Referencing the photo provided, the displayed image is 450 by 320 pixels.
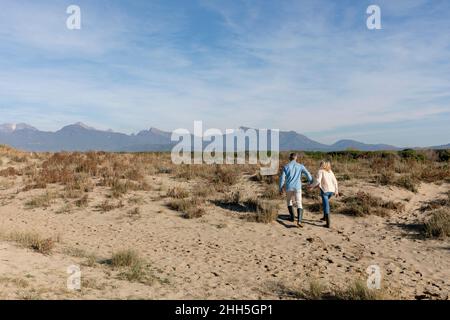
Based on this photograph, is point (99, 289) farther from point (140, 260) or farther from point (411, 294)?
point (411, 294)

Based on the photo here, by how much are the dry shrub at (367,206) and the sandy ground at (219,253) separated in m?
0.29

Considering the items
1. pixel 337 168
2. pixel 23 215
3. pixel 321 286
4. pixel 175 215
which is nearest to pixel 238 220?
pixel 175 215

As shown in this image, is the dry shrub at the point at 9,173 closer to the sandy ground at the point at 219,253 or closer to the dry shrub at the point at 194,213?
the sandy ground at the point at 219,253

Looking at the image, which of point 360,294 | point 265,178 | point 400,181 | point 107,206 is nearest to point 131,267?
point 360,294

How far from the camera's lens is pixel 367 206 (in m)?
12.4

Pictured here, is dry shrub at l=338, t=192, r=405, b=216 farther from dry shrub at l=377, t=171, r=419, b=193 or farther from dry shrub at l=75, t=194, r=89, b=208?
dry shrub at l=75, t=194, r=89, b=208

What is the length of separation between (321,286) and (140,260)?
394 centimetres

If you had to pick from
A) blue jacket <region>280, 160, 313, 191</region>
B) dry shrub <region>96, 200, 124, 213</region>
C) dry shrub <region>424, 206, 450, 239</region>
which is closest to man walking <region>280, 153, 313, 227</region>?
blue jacket <region>280, 160, 313, 191</region>

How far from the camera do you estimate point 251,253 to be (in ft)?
30.4

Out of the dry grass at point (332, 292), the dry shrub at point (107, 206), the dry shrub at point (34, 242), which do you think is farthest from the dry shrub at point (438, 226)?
the dry shrub at point (107, 206)

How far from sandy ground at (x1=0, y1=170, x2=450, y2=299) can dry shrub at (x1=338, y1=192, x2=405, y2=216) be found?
0.96 ft

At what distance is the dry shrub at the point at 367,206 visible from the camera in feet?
40.1

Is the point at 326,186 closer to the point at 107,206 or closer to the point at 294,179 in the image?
the point at 294,179

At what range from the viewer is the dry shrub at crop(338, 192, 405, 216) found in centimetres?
1222
